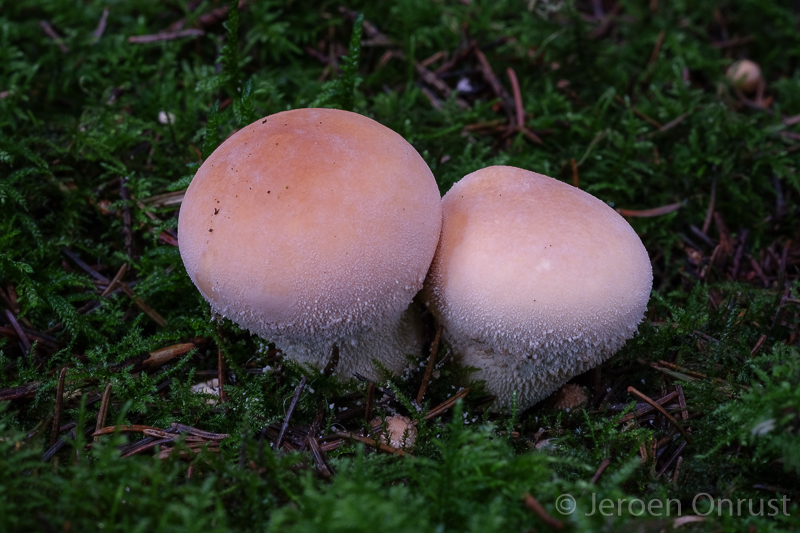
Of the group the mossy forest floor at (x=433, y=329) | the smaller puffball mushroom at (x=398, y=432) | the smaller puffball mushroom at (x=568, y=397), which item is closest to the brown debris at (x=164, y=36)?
the mossy forest floor at (x=433, y=329)

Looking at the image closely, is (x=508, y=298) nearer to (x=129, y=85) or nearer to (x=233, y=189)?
(x=233, y=189)

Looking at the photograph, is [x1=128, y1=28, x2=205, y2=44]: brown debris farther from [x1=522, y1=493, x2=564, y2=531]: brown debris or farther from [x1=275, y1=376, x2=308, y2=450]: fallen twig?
[x1=522, y1=493, x2=564, y2=531]: brown debris

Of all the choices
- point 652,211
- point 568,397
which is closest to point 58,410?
point 568,397

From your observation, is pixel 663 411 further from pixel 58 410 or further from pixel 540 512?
pixel 58 410

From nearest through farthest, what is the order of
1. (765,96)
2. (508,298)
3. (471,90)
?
1. (508,298)
2. (471,90)
3. (765,96)

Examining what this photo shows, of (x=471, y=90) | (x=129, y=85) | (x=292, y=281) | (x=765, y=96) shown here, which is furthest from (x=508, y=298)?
(x=765, y=96)

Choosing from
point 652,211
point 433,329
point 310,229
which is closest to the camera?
point 310,229
